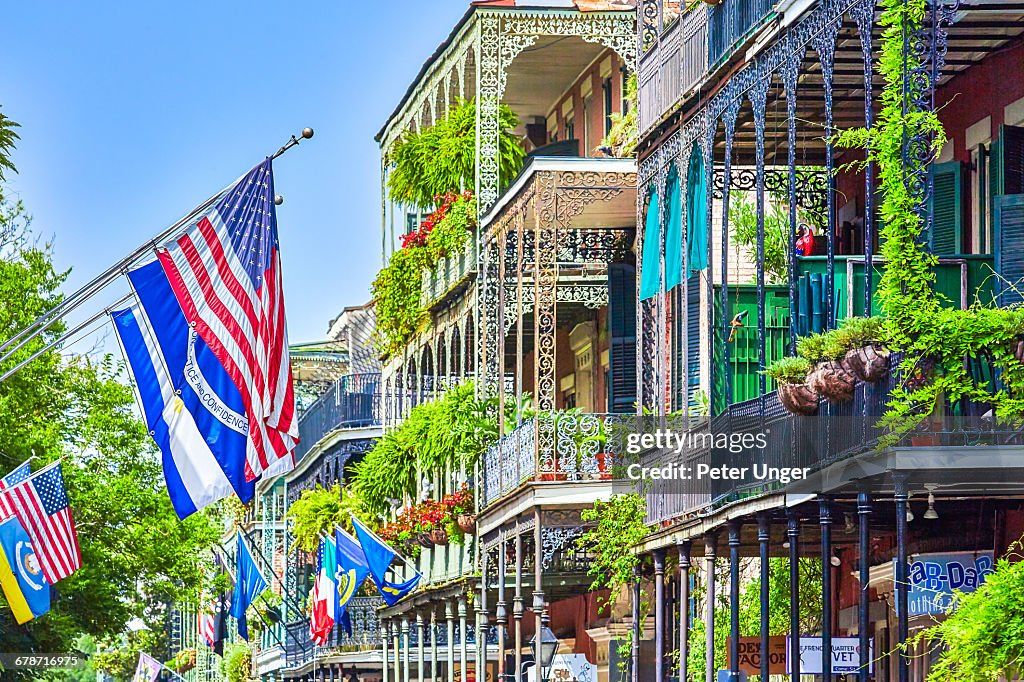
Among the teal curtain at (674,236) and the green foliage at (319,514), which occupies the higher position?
the teal curtain at (674,236)

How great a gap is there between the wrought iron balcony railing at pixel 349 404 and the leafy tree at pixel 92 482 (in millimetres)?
8121

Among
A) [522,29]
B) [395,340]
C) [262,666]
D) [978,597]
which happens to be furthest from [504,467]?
[262,666]

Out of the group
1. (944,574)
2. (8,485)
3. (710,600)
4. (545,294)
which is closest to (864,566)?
(944,574)

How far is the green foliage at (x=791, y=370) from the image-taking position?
58.6 feet

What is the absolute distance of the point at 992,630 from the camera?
13.7 metres

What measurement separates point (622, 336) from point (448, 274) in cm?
610

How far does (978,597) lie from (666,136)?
11.4m

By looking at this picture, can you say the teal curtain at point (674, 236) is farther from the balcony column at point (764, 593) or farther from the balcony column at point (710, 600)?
the balcony column at point (764, 593)

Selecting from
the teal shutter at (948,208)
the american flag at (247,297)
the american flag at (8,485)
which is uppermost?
the teal shutter at (948,208)

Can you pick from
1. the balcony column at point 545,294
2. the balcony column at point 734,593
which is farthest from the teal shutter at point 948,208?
the balcony column at point 545,294

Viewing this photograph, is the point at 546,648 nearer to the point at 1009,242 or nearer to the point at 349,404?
the point at 1009,242

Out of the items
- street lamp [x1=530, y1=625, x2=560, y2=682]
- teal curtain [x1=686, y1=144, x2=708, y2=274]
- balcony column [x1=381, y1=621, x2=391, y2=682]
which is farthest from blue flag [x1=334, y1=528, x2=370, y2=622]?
teal curtain [x1=686, y1=144, x2=708, y2=274]

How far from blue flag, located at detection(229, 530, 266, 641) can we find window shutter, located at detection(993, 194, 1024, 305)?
31223mm

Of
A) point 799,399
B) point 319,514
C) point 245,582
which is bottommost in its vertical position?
point 245,582
